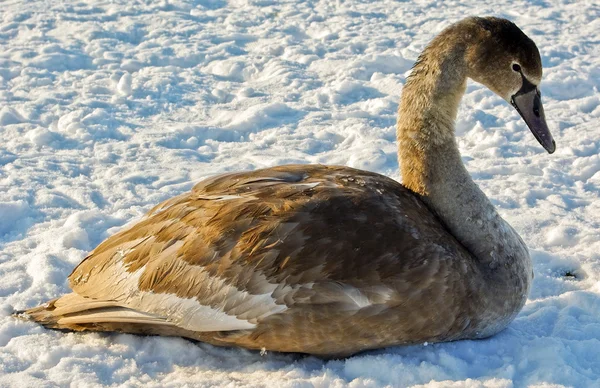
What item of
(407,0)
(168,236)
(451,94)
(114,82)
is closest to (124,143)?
(114,82)

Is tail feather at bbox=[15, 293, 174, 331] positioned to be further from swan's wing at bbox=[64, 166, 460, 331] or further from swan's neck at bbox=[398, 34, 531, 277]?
swan's neck at bbox=[398, 34, 531, 277]

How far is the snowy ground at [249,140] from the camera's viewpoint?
363 cm

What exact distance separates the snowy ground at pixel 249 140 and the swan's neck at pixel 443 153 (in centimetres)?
56

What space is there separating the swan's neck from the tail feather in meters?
1.51

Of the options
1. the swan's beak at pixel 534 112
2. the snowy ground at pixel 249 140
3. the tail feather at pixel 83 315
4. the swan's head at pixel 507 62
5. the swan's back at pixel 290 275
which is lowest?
the snowy ground at pixel 249 140

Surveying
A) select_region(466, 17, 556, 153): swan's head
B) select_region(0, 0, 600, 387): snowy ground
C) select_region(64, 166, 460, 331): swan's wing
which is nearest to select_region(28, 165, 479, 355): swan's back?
select_region(64, 166, 460, 331): swan's wing

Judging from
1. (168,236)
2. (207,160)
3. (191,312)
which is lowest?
(207,160)

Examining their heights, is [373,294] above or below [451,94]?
below

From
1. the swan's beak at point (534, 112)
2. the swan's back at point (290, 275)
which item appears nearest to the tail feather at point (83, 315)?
the swan's back at point (290, 275)

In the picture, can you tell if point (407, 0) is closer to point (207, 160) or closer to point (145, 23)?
point (145, 23)

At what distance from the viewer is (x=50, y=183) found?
219 inches

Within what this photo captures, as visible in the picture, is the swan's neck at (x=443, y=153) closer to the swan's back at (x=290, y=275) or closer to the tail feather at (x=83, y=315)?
the swan's back at (x=290, y=275)

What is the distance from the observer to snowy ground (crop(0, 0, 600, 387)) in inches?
143

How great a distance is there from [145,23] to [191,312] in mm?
5701
